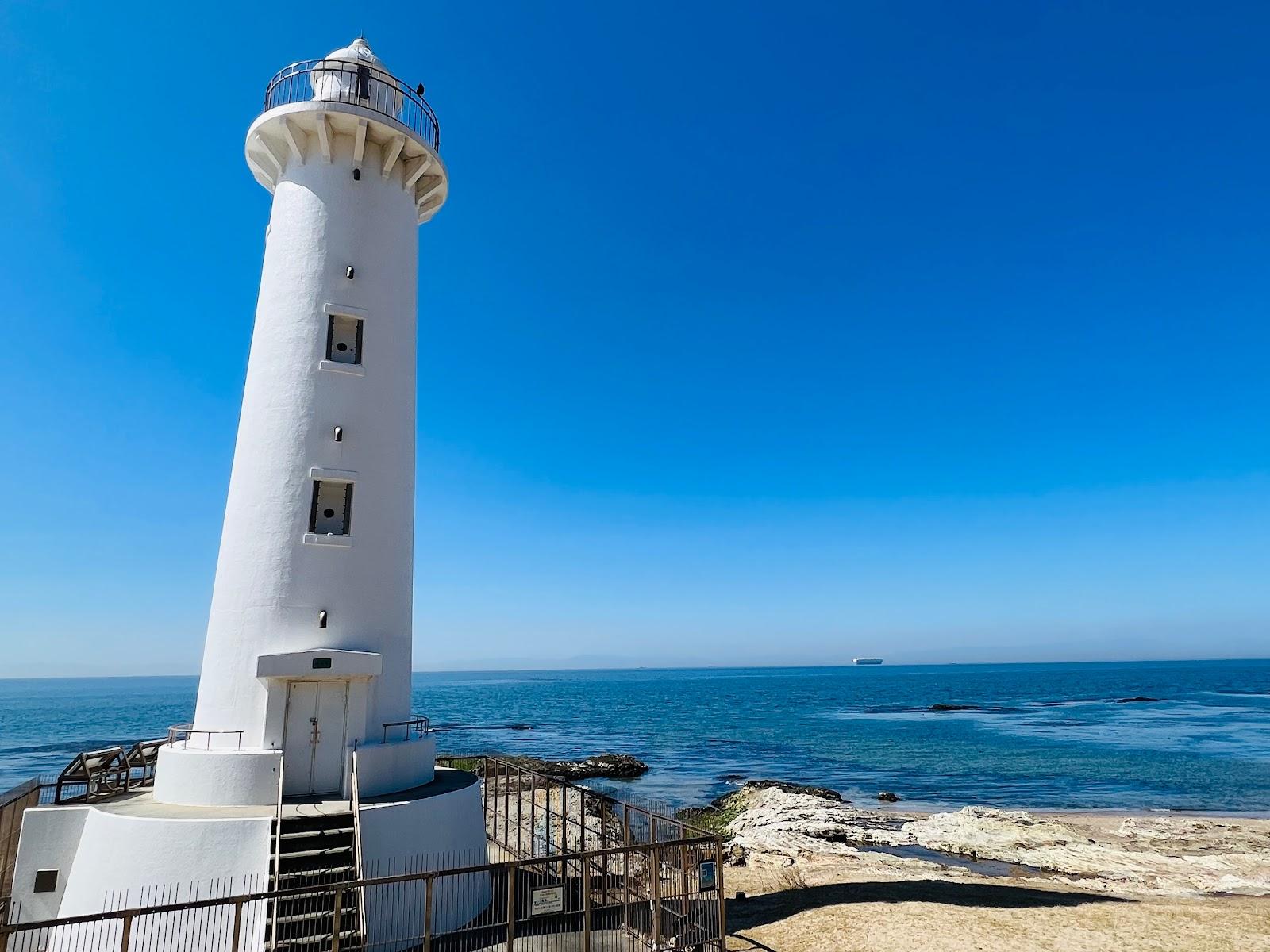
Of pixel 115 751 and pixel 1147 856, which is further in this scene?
pixel 1147 856

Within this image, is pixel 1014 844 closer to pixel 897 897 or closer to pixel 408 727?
pixel 897 897

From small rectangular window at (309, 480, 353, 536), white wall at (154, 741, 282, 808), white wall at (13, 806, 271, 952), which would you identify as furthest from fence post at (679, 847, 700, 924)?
small rectangular window at (309, 480, 353, 536)

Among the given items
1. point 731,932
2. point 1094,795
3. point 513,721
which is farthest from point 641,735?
point 731,932

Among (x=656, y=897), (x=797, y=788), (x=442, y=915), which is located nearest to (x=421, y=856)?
(x=442, y=915)

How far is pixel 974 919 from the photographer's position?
14422 millimetres

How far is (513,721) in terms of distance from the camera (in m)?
79.9

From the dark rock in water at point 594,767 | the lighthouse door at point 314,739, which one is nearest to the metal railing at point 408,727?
the lighthouse door at point 314,739

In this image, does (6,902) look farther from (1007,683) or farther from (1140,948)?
(1007,683)

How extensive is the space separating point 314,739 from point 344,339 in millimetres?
7732

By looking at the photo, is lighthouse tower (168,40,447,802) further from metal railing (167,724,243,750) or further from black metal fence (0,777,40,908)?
black metal fence (0,777,40,908)

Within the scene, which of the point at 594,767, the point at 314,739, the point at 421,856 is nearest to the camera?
the point at 421,856

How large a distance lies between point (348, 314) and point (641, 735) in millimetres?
55437

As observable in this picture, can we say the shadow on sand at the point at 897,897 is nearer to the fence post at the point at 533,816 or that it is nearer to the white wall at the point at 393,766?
the fence post at the point at 533,816

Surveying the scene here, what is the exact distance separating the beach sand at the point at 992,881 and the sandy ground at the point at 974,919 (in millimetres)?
43
